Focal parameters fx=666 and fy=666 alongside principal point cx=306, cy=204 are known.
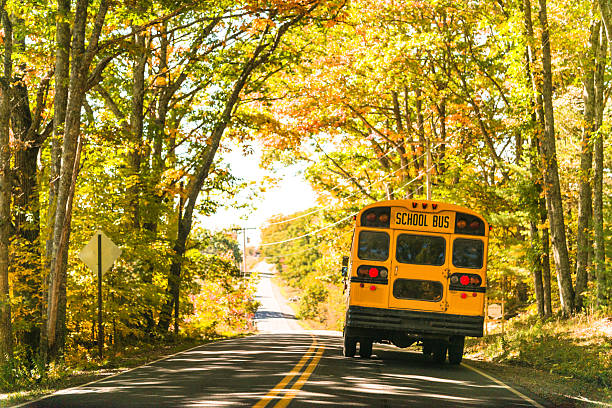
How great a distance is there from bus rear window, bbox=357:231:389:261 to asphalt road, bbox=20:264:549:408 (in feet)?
6.83

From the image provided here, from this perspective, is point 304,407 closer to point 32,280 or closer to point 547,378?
point 547,378

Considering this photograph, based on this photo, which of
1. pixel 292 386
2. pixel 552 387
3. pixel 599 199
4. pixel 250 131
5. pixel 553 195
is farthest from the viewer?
pixel 250 131

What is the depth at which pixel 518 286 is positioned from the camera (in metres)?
34.9

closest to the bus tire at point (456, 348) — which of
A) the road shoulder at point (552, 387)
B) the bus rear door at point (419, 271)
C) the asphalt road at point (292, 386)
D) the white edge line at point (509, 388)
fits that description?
the asphalt road at point (292, 386)

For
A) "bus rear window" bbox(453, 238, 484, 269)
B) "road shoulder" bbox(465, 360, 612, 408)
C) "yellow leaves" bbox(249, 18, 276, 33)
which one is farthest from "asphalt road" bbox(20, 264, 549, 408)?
"yellow leaves" bbox(249, 18, 276, 33)

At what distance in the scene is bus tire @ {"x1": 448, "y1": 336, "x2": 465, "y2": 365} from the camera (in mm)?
13336

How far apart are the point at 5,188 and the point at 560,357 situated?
1297 cm

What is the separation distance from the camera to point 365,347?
1415cm

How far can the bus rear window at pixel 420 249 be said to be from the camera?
1303cm

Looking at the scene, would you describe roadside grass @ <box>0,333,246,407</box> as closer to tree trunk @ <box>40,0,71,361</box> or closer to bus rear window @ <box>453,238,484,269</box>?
tree trunk @ <box>40,0,71,361</box>

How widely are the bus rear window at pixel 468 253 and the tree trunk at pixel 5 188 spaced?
937cm

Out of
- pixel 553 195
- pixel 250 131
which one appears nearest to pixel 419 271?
pixel 553 195

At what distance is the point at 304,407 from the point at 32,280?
457 inches

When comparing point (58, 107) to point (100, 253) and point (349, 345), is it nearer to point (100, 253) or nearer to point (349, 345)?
point (100, 253)
